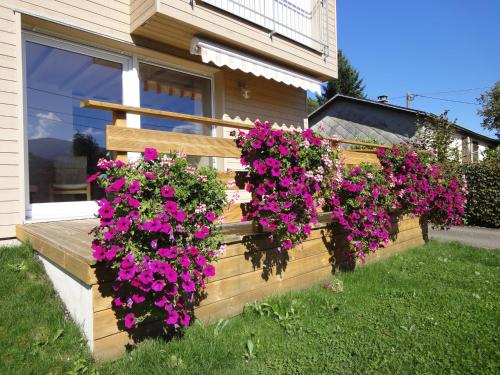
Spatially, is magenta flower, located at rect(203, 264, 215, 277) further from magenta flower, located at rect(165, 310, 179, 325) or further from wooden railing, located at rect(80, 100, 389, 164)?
wooden railing, located at rect(80, 100, 389, 164)

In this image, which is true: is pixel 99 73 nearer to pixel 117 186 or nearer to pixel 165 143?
pixel 165 143

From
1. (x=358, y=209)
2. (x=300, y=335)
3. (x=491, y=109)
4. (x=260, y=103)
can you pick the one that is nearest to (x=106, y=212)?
(x=300, y=335)

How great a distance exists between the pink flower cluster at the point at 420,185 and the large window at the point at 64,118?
4.14 m

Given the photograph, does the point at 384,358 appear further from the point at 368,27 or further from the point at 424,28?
the point at 368,27

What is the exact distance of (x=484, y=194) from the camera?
8.99 meters

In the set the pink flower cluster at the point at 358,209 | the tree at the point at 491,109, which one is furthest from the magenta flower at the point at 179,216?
the tree at the point at 491,109

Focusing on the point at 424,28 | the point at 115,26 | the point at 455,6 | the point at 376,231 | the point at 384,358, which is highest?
the point at 424,28

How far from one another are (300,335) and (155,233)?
1.38m

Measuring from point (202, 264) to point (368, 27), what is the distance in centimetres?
2885

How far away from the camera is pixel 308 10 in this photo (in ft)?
24.3

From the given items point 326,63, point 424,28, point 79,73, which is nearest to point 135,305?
point 79,73

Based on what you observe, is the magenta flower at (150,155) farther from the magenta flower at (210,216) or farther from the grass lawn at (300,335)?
the grass lawn at (300,335)

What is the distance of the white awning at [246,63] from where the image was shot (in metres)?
5.13

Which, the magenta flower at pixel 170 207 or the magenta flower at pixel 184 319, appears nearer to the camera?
the magenta flower at pixel 170 207
